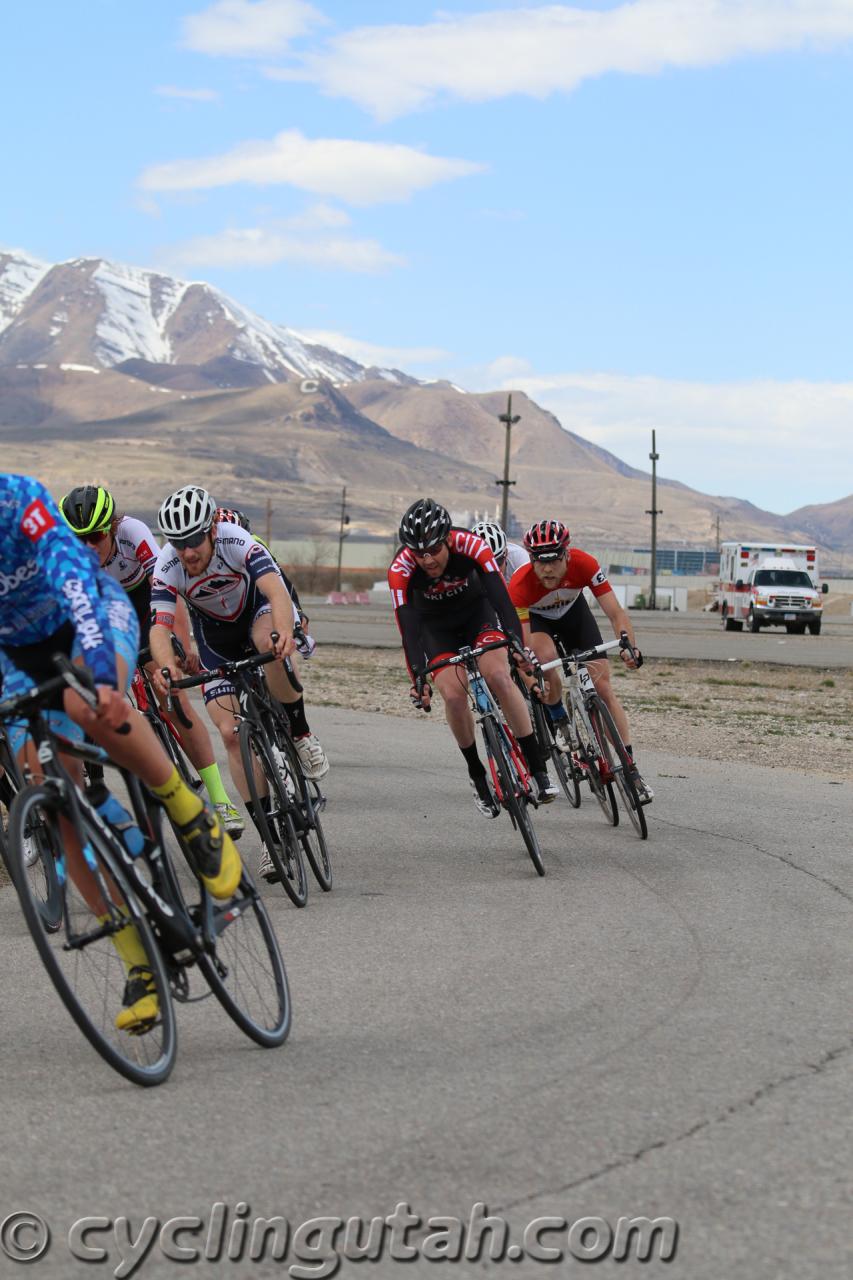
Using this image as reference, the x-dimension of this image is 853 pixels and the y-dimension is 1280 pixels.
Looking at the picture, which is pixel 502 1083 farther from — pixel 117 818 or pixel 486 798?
pixel 486 798

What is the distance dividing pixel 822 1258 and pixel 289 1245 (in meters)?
1.18

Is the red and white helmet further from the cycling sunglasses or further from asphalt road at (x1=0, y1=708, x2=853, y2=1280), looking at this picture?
the cycling sunglasses

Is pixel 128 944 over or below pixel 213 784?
over

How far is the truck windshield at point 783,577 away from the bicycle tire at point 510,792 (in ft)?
137

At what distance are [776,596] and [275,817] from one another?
42.3 m

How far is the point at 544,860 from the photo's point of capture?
31.1 ft

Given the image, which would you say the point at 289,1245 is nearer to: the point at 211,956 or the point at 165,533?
the point at 211,956

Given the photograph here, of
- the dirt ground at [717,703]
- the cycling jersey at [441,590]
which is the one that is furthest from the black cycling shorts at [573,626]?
the dirt ground at [717,703]

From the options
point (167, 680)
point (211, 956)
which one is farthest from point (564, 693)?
point (211, 956)

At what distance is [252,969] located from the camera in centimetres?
565

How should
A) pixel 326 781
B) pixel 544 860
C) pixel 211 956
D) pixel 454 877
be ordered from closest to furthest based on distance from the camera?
pixel 211 956, pixel 454 877, pixel 544 860, pixel 326 781

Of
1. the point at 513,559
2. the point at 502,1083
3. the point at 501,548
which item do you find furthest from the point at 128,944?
the point at 513,559

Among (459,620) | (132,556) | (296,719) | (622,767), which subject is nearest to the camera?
(296,719)

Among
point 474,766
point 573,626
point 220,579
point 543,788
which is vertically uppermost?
point 220,579
